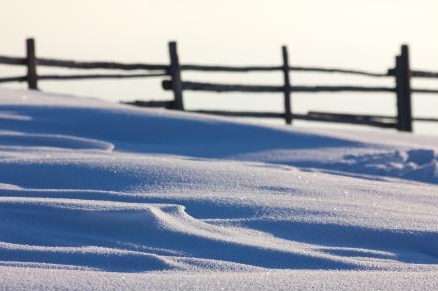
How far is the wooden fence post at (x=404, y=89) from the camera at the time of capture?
13.9 meters

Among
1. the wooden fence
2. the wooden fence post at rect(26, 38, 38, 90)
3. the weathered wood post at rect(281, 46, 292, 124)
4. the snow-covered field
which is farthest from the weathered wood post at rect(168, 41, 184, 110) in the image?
the snow-covered field

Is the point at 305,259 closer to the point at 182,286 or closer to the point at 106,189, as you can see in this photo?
the point at 182,286

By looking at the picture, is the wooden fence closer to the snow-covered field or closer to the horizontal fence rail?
the horizontal fence rail

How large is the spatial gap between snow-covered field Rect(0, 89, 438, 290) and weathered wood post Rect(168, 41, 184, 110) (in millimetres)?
6262

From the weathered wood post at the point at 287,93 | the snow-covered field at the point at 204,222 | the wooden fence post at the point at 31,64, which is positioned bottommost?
the snow-covered field at the point at 204,222

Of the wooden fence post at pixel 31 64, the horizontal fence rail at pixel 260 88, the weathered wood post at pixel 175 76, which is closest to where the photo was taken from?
the wooden fence post at pixel 31 64

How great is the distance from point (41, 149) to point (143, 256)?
2710mm

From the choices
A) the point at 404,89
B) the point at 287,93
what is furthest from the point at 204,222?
the point at 404,89

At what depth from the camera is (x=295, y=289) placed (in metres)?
3.01

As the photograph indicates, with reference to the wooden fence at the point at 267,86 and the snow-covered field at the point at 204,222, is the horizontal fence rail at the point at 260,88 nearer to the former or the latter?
the wooden fence at the point at 267,86

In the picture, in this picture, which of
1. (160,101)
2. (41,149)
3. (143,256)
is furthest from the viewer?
(160,101)

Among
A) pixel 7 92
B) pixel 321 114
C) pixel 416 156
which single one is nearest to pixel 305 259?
pixel 416 156

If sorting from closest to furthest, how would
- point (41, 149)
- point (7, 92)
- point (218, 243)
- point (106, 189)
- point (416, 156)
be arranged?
point (218, 243)
point (106, 189)
point (41, 149)
point (416, 156)
point (7, 92)

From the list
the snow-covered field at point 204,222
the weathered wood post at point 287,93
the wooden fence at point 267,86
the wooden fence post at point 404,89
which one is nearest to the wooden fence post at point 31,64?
the wooden fence at point 267,86
